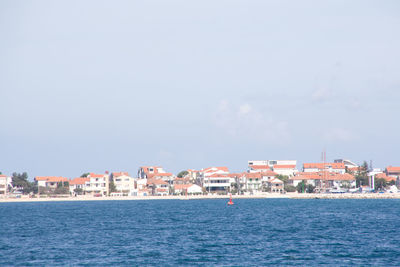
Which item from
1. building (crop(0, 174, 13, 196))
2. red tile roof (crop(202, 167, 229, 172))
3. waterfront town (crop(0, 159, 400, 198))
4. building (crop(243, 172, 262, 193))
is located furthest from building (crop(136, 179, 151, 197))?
building (crop(0, 174, 13, 196))

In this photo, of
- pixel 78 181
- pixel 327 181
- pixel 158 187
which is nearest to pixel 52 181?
pixel 78 181

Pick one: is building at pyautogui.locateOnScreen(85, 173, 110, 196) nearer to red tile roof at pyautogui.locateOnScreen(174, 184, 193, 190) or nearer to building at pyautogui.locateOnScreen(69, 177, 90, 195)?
building at pyautogui.locateOnScreen(69, 177, 90, 195)

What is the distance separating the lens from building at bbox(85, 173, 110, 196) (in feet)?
609

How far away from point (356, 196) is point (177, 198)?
53.9m

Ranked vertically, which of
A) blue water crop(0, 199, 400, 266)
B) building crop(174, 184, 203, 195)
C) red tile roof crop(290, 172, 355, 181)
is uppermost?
red tile roof crop(290, 172, 355, 181)

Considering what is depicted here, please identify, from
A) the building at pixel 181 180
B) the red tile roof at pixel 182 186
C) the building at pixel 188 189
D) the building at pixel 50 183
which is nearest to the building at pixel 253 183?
the building at pixel 188 189

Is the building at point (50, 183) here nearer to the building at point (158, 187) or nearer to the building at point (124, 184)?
the building at point (124, 184)

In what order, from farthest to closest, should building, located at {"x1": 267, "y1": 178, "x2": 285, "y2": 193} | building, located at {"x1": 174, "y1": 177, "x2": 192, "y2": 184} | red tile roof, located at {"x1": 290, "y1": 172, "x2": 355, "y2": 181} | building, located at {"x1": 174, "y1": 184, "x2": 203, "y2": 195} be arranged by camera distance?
building, located at {"x1": 174, "y1": 177, "x2": 192, "y2": 184} < red tile roof, located at {"x1": 290, "y1": 172, "x2": 355, "y2": 181} < building, located at {"x1": 267, "y1": 178, "x2": 285, "y2": 193} < building, located at {"x1": 174, "y1": 184, "x2": 203, "y2": 195}

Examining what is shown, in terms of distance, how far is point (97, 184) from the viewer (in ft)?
609

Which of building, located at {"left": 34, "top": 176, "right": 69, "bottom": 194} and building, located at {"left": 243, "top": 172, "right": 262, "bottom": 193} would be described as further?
building, located at {"left": 34, "top": 176, "right": 69, "bottom": 194}

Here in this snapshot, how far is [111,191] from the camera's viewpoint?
187375 mm

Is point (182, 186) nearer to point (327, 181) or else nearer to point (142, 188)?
point (142, 188)

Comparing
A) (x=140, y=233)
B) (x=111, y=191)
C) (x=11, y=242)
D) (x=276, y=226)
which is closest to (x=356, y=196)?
(x=111, y=191)

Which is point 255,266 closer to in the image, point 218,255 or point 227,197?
point 218,255
